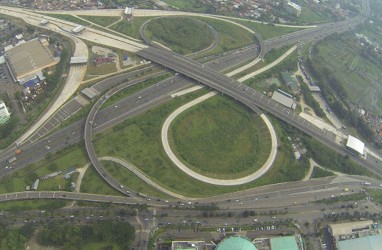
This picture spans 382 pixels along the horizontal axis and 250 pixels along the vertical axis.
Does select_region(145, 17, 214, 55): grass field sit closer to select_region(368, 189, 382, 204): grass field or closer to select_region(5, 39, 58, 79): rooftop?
select_region(5, 39, 58, 79): rooftop

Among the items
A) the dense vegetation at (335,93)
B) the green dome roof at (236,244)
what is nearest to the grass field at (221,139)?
the green dome roof at (236,244)

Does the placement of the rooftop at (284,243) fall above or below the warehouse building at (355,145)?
below

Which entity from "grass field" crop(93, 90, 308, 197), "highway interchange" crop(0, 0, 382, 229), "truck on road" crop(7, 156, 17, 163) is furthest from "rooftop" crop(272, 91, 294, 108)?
"truck on road" crop(7, 156, 17, 163)

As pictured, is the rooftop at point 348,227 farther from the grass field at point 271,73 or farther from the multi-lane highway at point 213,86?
the grass field at point 271,73

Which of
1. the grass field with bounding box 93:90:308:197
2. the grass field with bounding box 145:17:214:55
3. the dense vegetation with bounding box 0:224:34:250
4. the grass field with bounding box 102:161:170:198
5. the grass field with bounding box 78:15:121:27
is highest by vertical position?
the grass field with bounding box 145:17:214:55

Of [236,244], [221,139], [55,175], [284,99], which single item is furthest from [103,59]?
[236,244]
